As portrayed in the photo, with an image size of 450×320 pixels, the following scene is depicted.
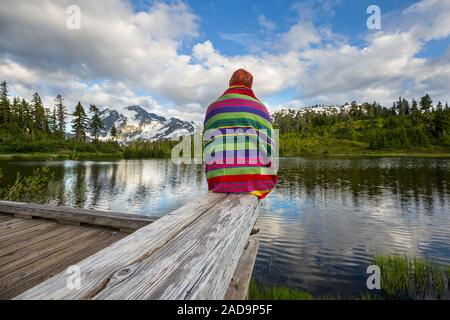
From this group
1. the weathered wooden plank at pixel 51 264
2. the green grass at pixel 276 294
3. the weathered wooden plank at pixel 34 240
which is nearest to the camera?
the weathered wooden plank at pixel 51 264

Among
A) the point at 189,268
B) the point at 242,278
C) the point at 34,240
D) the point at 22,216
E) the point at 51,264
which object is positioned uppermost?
the point at 189,268

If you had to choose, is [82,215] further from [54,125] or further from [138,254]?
[54,125]

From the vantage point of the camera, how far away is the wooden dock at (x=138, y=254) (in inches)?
47.3

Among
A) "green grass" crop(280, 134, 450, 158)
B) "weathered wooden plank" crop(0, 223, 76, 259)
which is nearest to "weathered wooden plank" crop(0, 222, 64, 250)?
"weathered wooden plank" crop(0, 223, 76, 259)

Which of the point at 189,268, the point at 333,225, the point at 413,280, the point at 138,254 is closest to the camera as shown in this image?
the point at 189,268

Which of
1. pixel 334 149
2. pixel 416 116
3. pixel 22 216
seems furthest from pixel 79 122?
pixel 416 116

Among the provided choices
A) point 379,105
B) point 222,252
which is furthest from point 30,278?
point 379,105

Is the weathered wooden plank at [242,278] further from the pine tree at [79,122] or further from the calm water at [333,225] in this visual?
the pine tree at [79,122]

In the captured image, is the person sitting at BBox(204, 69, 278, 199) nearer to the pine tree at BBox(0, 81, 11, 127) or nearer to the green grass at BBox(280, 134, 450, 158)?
the green grass at BBox(280, 134, 450, 158)

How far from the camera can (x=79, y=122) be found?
11419cm

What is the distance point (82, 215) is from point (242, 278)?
324 centimetres

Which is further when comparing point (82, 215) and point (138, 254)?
point (82, 215)

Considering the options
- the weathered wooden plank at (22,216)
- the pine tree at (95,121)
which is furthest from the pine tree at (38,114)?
the weathered wooden plank at (22,216)

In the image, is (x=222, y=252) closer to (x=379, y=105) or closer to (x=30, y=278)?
(x=30, y=278)
